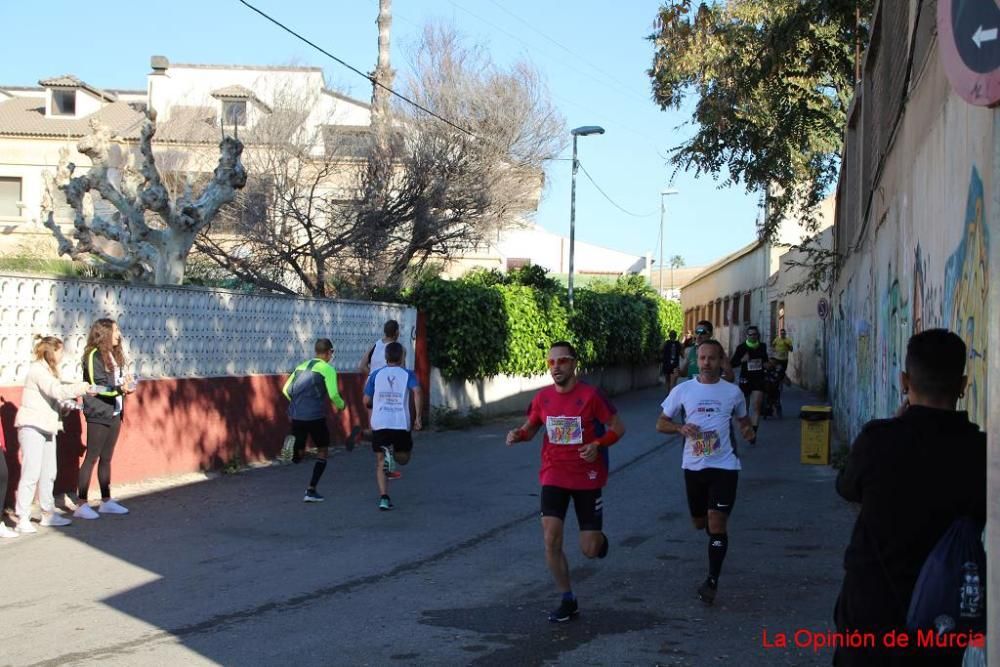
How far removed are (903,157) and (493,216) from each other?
18.8m

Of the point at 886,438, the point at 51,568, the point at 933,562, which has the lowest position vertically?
the point at 51,568

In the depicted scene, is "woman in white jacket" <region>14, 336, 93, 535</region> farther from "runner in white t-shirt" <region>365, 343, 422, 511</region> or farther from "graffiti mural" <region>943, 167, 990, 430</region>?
"graffiti mural" <region>943, 167, 990, 430</region>

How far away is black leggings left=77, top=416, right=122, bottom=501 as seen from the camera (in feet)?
36.0

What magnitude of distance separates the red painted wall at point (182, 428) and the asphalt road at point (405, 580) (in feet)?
2.21

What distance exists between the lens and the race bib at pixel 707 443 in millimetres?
7844

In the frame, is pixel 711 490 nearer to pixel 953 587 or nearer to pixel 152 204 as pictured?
pixel 953 587

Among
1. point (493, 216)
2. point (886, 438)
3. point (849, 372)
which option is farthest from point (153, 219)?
point (886, 438)

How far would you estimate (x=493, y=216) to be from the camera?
94.1ft

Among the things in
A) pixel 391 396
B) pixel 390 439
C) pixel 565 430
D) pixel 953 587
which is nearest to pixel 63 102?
pixel 391 396

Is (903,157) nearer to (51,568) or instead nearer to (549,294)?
(51,568)

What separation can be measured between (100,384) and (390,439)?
Answer: 285cm

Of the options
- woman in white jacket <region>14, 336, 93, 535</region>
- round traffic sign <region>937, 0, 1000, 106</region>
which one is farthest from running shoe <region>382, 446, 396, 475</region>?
round traffic sign <region>937, 0, 1000, 106</region>

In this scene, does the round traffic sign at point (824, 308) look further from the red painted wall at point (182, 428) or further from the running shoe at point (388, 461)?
the running shoe at point (388, 461)

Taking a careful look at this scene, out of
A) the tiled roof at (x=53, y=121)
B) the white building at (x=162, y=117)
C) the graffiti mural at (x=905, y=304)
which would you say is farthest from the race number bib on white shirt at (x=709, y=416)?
the tiled roof at (x=53, y=121)
